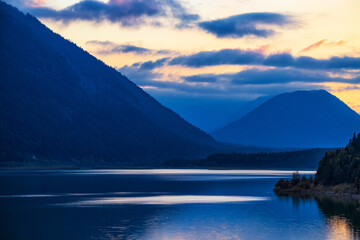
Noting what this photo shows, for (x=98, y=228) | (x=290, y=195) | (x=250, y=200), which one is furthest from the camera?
(x=290, y=195)

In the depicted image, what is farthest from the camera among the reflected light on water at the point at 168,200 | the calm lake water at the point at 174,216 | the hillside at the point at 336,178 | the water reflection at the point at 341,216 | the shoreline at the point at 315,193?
the hillside at the point at 336,178

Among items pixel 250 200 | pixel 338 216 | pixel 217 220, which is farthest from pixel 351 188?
pixel 217 220

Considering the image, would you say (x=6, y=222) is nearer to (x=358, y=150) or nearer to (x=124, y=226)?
(x=124, y=226)

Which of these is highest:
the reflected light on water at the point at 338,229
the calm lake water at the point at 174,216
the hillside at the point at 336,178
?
the hillside at the point at 336,178

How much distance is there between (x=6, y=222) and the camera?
3049 inches

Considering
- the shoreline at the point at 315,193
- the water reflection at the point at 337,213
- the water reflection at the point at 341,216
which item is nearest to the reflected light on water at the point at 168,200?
the water reflection at the point at 337,213

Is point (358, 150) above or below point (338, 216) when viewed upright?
above

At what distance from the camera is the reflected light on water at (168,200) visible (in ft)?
345

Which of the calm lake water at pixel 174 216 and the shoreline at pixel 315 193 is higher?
the shoreline at pixel 315 193

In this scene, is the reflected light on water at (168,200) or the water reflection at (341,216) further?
the reflected light on water at (168,200)

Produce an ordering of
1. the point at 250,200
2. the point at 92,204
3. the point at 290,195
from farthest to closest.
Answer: the point at 290,195, the point at 250,200, the point at 92,204

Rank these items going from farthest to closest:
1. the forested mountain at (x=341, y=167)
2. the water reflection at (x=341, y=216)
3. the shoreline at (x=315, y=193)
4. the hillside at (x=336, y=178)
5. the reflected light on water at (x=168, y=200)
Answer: the forested mountain at (x=341, y=167) → the hillside at (x=336, y=178) → the shoreline at (x=315, y=193) → the reflected light on water at (x=168, y=200) → the water reflection at (x=341, y=216)

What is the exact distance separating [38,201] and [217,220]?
40188 millimetres

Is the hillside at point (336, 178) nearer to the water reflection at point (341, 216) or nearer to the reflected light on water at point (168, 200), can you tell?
the water reflection at point (341, 216)
